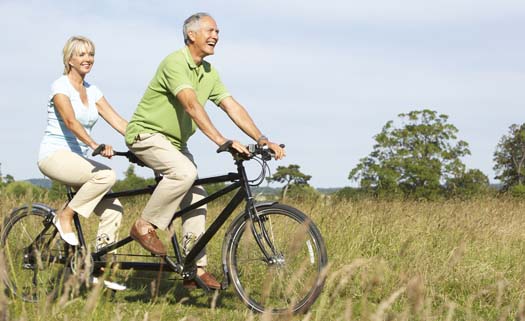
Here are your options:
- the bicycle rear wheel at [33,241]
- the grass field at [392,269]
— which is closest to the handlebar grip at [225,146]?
the grass field at [392,269]

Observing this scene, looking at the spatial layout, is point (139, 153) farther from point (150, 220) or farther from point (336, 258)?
point (336, 258)

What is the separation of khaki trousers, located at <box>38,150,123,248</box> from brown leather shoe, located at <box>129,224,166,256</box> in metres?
0.53

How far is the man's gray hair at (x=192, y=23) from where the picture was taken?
555 cm

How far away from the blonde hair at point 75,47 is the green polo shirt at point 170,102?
62 cm

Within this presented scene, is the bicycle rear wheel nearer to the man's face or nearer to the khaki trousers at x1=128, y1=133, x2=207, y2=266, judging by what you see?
the khaki trousers at x1=128, y1=133, x2=207, y2=266

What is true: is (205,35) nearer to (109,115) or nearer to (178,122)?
(178,122)

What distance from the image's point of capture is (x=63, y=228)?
6.15 metres

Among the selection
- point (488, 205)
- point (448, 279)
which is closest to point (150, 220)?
point (448, 279)

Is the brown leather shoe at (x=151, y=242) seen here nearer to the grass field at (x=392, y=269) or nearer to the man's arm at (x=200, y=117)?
the grass field at (x=392, y=269)

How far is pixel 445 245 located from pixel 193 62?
351 cm

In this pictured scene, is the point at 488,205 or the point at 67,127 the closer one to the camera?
the point at 67,127

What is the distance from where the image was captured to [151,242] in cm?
570

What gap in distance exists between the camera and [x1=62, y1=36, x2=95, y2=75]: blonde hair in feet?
19.4

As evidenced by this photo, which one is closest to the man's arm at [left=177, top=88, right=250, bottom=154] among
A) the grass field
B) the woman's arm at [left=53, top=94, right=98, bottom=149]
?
the woman's arm at [left=53, top=94, right=98, bottom=149]
